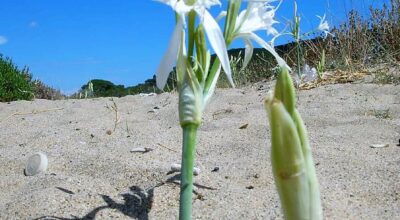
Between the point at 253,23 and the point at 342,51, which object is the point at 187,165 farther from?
the point at 342,51

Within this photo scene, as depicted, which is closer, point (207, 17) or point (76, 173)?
point (207, 17)

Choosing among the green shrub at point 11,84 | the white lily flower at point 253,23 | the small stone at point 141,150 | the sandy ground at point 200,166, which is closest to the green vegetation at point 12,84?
the green shrub at point 11,84

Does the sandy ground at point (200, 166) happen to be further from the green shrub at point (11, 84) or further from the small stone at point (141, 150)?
the green shrub at point (11, 84)

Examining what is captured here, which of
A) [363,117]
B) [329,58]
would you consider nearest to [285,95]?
[363,117]

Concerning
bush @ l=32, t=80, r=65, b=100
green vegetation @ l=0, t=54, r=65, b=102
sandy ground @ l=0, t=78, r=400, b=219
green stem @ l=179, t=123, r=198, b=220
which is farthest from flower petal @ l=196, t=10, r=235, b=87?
bush @ l=32, t=80, r=65, b=100

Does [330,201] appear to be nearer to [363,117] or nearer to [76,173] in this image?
[76,173]
